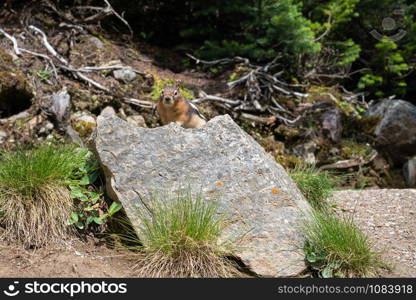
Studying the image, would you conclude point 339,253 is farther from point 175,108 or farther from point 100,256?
point 175,108

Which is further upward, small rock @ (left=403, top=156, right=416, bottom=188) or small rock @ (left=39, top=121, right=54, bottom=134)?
small rock @ (left=39, top=121, right=54, bottom=134)

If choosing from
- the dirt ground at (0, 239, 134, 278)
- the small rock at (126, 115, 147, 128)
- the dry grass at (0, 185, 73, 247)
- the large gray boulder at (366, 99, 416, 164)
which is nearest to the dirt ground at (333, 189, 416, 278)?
the dirt ground at (0, 239, 134, 278)

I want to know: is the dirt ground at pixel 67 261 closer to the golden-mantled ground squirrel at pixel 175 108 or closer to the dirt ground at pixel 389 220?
the golden-mantled ground squirrel at pixel 175 108

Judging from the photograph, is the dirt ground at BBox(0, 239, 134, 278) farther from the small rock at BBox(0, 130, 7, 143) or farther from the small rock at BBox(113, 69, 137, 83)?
the small rock at BBox(113, 69, 137, 83)

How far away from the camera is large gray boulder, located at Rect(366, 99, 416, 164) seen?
30.4 ft

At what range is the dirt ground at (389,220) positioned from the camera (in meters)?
4.38

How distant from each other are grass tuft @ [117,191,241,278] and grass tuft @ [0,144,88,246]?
0.89 metres

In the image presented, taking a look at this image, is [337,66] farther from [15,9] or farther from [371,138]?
[15,9]

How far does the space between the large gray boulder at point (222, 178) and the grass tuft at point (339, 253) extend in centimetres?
15

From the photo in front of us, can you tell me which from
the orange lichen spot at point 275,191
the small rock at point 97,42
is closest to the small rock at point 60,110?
the small rock at point 97,42

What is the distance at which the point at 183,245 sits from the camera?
151 inches

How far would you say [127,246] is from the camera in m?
4.11

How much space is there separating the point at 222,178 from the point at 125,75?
165 inches

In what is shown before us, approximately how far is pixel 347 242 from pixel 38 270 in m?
2.74
